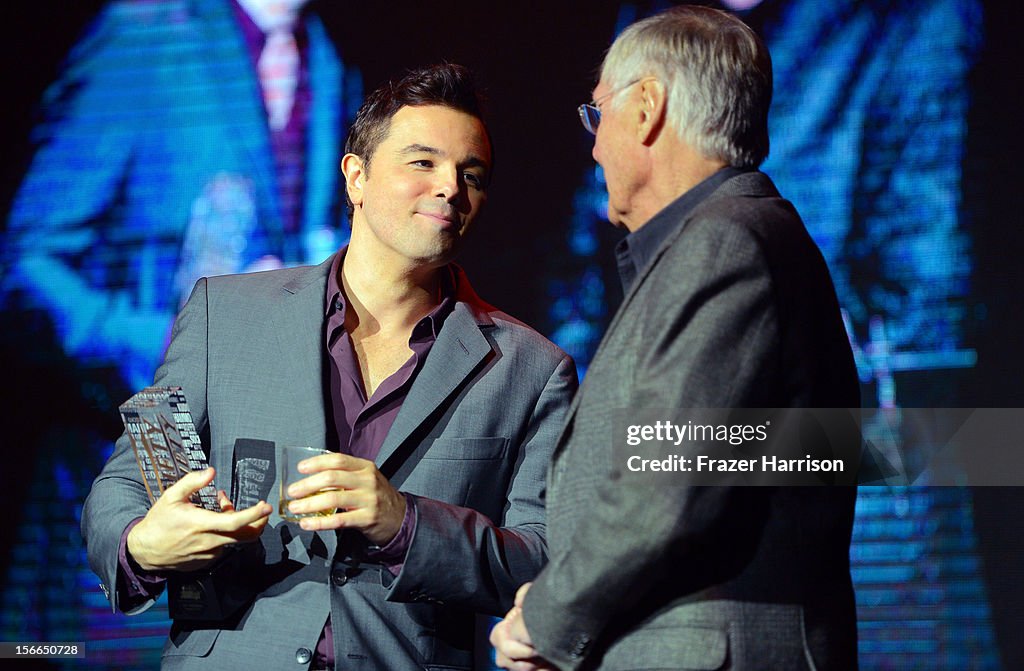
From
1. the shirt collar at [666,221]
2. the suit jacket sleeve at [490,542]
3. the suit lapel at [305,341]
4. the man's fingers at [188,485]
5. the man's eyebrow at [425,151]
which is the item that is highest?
the man's eyebrow at [425,151]

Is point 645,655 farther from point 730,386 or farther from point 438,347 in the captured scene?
point 438,347

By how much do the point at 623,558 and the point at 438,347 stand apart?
3.28 feet

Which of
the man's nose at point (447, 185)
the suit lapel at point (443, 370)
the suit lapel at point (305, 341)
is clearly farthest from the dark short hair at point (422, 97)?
the suit lapel at point (443, 370)

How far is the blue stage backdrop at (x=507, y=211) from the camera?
10.0 ft

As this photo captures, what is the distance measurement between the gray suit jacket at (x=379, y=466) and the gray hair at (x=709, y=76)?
0.80m

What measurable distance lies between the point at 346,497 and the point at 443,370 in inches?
18.7

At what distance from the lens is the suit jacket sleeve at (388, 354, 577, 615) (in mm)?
1897

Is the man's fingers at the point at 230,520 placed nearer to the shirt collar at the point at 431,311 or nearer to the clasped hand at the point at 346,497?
the clasped hand at the point at 346,497

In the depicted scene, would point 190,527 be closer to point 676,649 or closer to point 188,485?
point 188,485

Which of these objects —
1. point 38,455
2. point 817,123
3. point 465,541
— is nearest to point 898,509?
point 817,123

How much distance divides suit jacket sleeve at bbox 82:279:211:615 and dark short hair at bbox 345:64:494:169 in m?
0.51

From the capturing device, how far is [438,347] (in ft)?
7.32

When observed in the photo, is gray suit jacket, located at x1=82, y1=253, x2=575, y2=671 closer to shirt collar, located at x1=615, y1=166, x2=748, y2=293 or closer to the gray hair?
shirt collar, located at x1=615, y1=166, x2=748, y2=293

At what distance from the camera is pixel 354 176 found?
248cm
